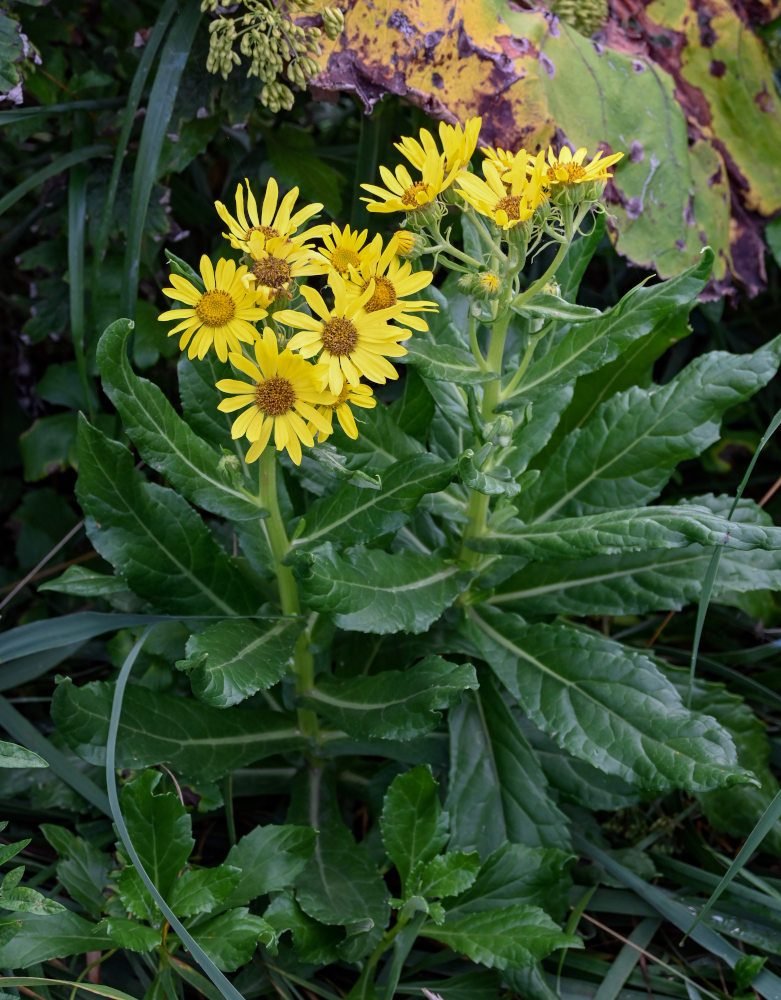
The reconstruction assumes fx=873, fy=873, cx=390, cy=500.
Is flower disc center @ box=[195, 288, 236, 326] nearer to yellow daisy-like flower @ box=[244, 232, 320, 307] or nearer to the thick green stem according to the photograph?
yellow daisy-like flower @ box=[244, 232, 320, 307]

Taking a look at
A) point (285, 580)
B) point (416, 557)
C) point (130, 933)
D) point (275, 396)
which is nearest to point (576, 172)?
point (275, 396)

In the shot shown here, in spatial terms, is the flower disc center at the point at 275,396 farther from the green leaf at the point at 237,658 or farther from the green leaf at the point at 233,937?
the green leaf at the point at 233,937

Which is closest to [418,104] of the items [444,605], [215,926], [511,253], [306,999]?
[511,253]

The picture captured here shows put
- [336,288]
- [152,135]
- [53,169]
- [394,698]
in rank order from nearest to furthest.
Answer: [336,288]
[394,698]
[152,135]
[53,169]

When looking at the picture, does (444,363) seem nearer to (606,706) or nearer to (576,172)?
(576,172)

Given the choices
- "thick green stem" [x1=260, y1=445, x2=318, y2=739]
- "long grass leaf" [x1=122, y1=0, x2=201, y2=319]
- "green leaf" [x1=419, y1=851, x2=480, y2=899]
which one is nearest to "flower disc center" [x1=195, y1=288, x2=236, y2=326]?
"thick green stem" [x1=260, y1=445, x2=318, y2=739]
